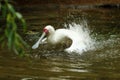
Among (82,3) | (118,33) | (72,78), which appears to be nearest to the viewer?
(72,78)

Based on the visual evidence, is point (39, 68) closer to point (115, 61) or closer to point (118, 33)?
point (115, 61)

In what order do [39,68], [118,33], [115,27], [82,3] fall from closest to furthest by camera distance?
[39,68]
[118,33]
[115,27]
[82,3]

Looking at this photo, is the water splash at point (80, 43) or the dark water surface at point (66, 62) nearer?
the dark water surface at point (66, 62)

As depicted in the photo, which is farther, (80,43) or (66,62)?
(80,43)

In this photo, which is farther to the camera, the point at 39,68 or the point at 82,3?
the point at 82,3

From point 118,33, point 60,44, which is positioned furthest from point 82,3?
point 60,44

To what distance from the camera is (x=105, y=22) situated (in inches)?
588

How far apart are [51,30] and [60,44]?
0.43 m

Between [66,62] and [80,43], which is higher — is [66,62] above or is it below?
below

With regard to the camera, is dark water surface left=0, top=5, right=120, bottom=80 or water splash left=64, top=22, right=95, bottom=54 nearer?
dark water surface left=0, top=5, right=120, bottom=80

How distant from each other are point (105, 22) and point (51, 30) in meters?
5.42

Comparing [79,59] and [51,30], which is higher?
[51,30]

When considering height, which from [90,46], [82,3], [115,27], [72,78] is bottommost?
[72,78]

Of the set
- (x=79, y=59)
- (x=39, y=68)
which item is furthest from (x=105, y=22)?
(x=39, y=68)
